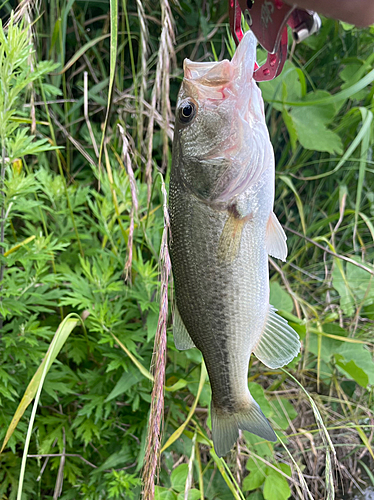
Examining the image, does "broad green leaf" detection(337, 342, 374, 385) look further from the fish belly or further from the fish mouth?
the fish mouth

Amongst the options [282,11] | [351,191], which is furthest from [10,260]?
[351,191]

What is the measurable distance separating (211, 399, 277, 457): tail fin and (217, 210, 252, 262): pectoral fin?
0.31m

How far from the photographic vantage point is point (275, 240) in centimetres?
91

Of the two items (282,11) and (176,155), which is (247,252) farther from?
(282,11)

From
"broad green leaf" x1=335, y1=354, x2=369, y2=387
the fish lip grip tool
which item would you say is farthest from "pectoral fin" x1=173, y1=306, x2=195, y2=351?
"broad green leaf" x1=335, y1=354, x2=369, y2=387

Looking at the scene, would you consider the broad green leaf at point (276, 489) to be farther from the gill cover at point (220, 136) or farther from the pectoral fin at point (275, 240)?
the gill cover at point (220, 136)

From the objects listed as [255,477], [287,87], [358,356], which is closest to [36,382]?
[255,477]

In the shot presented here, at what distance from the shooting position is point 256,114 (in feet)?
2.83

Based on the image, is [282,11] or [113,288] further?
[113,288]

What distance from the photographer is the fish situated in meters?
0.85

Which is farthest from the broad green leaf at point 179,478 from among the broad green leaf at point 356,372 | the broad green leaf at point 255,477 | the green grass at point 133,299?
the broad green leaf at point 356,372

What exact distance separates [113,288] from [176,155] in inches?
24.5

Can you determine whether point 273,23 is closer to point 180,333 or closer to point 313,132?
point 180,333

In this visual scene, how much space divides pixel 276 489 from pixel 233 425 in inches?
29.3
